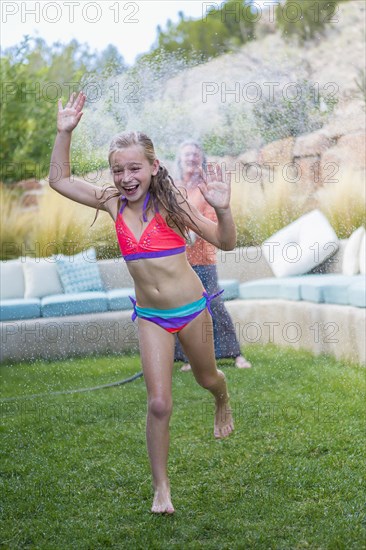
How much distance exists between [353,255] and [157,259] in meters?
3.20

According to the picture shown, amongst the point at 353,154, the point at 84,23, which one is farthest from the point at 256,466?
the point at 353,154

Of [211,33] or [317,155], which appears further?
[211,33]

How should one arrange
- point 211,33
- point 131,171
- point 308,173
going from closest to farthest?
point 131,171 < point 308,173 < point 211,33

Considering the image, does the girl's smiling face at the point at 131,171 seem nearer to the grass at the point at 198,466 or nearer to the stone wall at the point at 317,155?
the grass at the point at 198,466

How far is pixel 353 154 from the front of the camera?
7.71 m

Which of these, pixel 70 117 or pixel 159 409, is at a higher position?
pixel 70 117

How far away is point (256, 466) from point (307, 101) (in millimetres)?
3879

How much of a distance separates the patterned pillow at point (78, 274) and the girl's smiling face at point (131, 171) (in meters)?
3.62

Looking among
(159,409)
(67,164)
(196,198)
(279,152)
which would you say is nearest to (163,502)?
(159,409)

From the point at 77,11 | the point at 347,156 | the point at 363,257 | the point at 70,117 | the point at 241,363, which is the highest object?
the point at 77,11

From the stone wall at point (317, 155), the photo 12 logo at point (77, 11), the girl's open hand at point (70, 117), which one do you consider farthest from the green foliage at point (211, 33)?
the girl's open hand at point (70, 117)

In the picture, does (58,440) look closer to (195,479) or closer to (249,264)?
(195,479)

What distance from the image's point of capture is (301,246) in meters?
6.57

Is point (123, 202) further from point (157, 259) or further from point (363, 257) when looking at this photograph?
point (363, 257)
